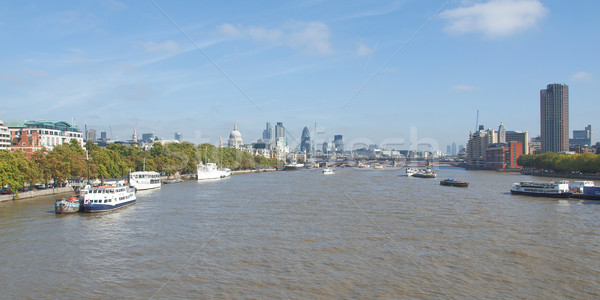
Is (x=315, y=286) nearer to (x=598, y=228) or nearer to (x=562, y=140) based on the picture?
(x=598, y=228)

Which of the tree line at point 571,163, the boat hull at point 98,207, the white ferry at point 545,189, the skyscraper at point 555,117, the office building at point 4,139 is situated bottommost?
the boat hull at point 98,207

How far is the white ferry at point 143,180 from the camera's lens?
57.6 m

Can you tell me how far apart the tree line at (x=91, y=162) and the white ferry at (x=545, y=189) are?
4809 centimetres

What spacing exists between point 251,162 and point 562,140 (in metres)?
135

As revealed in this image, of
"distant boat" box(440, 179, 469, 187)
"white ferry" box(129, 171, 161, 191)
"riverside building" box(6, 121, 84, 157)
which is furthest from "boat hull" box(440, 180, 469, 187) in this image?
"riverside building" box(6, 121, 84, 157)

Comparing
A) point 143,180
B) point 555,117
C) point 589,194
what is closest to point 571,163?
point 589,194

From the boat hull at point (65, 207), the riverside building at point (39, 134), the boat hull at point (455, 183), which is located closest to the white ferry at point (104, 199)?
the boat hull at point (65, 207)

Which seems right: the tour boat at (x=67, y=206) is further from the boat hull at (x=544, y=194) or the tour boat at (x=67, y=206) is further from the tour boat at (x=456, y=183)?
the tour boat at (x=456, y=183)

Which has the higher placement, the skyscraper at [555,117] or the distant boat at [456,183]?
the skyscraper at [555,117]

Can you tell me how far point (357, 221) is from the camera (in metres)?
29.1

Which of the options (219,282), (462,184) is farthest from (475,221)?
(462,184)

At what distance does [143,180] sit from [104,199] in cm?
2428

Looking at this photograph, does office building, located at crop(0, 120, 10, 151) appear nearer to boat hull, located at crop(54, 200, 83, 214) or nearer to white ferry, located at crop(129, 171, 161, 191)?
white ferry, located at crop(129, 171, 161, 191)

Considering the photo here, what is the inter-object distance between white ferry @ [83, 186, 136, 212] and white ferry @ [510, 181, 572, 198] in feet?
134
